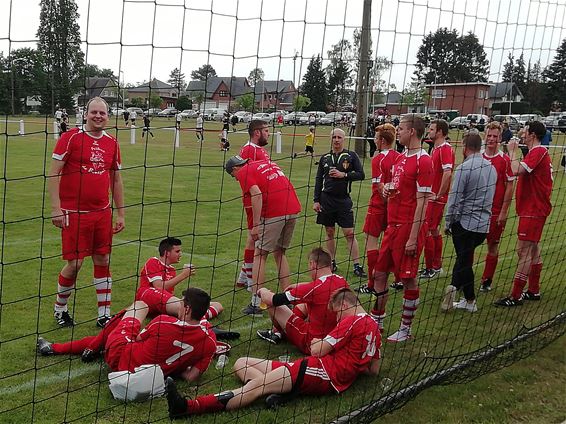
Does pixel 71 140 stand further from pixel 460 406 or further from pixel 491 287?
pixel 491 287

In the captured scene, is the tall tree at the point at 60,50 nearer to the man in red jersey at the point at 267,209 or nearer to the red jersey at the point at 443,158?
the man in red jersey at the point at 267,209

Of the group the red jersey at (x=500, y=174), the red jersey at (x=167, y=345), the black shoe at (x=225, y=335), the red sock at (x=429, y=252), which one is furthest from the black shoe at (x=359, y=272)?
the red jersey at (x=167, y=345)

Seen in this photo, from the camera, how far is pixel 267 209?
203 inches

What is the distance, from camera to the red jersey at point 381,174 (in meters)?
5.63

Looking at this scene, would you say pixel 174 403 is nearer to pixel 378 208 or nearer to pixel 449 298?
pixel 449 298

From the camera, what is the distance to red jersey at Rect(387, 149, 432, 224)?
4.39 meters

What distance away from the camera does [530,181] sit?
18.5ft

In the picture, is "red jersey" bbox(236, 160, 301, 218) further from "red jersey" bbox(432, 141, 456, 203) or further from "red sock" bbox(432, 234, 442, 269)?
"red sock" bbox(432, 234, 442, 269)

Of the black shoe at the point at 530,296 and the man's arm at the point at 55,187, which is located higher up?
the man's arm at the point at 55,187

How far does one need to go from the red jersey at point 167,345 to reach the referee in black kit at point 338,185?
2.80m

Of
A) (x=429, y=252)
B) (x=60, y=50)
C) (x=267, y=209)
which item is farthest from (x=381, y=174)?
(x=60, y=50)

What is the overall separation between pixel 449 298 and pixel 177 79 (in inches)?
134

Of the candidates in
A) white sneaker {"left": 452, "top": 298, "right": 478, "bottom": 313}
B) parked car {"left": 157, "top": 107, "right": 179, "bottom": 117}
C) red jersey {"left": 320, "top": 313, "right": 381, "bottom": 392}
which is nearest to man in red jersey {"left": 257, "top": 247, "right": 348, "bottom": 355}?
red jersey {"left": 320, "top": 313, "right": 381, "bottom": 392}

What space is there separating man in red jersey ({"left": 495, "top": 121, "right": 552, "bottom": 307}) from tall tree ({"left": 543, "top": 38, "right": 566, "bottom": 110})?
4.33ft
